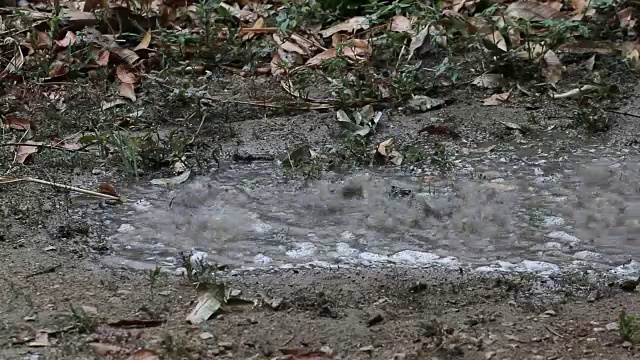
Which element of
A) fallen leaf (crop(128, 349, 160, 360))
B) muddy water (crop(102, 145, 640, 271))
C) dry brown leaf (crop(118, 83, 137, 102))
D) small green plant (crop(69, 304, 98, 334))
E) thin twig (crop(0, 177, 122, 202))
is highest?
fallen leaf (crop(128, 349, 160, 360))

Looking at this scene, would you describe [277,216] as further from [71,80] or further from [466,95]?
[71,80]

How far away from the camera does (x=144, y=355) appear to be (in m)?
1.94

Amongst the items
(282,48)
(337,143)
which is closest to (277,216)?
(337,143)

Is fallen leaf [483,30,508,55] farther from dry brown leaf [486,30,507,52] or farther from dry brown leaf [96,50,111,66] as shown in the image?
dry brown leaf [96,50,111,66]

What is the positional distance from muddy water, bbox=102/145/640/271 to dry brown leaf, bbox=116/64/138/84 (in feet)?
2.87

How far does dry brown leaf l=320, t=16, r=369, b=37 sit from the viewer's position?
13.3ft

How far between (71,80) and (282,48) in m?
0.92

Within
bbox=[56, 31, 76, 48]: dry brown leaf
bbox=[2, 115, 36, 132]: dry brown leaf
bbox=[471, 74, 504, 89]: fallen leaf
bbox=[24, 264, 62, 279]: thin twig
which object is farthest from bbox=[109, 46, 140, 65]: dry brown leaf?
bbox=[24, 264, 62, 279]: thin twig

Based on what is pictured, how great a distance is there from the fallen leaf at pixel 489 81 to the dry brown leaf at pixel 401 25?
0.45m

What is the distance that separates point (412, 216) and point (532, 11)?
1.68m

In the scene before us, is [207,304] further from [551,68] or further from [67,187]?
[551,68]

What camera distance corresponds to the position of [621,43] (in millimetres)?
3830

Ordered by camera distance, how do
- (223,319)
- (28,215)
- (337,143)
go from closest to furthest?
(223,319)
(28,215)
(337,143)

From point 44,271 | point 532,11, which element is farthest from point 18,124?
point 532,11
